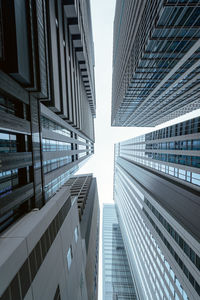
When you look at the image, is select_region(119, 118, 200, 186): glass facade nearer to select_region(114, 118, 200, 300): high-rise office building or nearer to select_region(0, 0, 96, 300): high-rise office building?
select_region(114, 118, 200, 300): high-rise office building

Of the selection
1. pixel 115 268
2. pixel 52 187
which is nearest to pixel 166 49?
pixel 52 187

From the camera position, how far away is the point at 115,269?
76.1m

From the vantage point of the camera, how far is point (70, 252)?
1864 cm

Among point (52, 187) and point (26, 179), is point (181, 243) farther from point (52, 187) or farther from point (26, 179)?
point (26, 179)

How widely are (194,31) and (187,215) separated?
35913 mm

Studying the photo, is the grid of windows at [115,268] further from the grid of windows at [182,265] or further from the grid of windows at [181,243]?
the grid of windows at [181,243]

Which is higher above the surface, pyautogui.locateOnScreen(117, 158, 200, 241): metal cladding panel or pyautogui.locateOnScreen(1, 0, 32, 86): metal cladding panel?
pyautogui.locateOnScreen(1, 0, 32, 86): metal cladding panel

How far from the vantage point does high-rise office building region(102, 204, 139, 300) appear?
6419 cm

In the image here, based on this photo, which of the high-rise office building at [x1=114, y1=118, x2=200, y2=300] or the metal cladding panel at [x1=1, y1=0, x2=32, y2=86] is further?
the high-rise office building at [x1=114, y1=118, x2=200, y2=300]

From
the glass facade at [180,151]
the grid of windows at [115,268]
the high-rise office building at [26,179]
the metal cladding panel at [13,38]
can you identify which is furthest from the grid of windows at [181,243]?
the grid of windows at [115,268]

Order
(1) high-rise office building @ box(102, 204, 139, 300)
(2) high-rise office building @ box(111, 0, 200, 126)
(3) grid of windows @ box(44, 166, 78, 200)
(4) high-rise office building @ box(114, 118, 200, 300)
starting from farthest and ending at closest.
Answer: (1) high-rise office building @ box(102, 204, 139, 300) < (2) high-rise office building @ box(111, 0, 200, 126) < (4) high-rise office building @ box(114, 118, 200, 300) < (3) grid of windows @ box(44, 166, 78, 200)

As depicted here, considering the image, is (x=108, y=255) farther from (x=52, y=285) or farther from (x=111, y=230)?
(x=52, y=285)

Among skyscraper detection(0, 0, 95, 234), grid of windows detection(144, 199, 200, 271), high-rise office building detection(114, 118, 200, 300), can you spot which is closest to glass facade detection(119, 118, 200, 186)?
high-rise office building detection(114, 118, 200, 300)

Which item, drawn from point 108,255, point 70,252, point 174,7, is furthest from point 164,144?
point 108,255
